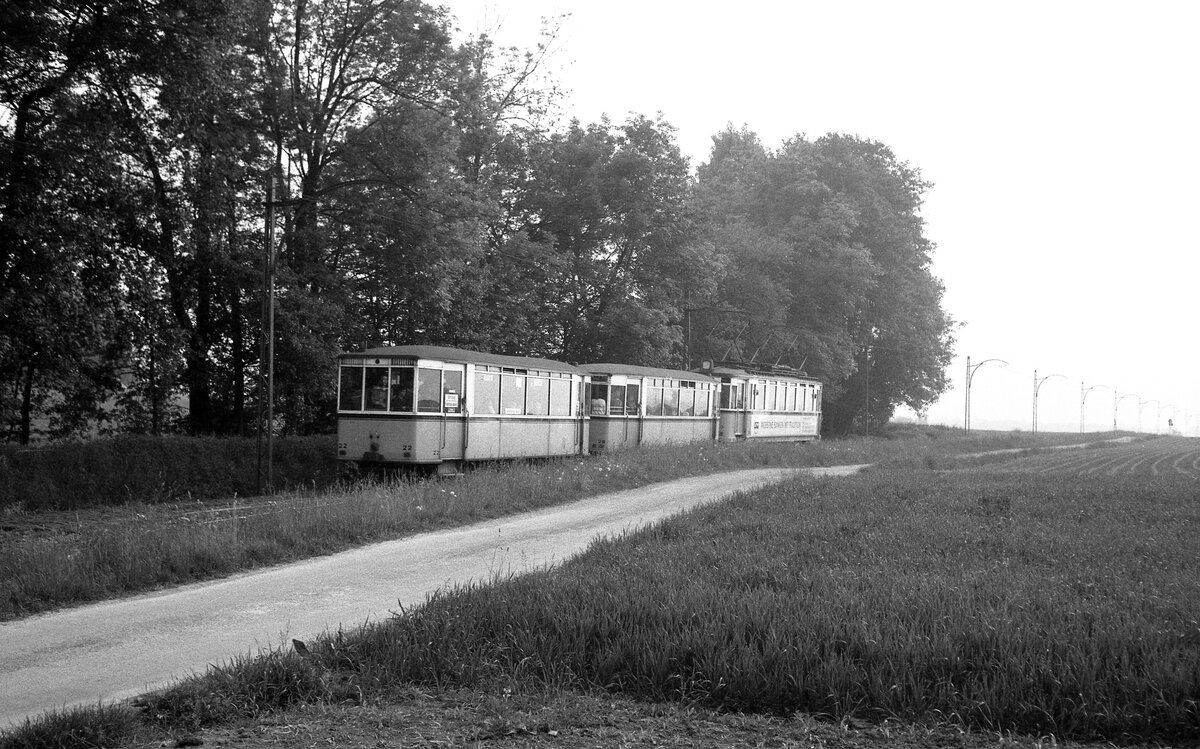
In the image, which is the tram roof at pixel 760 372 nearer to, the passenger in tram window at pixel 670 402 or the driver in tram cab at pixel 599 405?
the passenger in tram window at pixel 670 402

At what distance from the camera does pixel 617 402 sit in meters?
32.0

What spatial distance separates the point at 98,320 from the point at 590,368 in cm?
1506

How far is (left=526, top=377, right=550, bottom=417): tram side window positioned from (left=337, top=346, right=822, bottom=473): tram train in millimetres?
27

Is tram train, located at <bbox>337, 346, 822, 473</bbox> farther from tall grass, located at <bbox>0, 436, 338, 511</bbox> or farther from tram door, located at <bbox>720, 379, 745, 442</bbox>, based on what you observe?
tall grass, located at <bbox>0, 436, 338, 511</bbox>

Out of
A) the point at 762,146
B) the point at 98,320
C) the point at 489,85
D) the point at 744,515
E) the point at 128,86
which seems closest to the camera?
the point at 744,515

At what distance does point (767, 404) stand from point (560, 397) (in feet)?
51.9

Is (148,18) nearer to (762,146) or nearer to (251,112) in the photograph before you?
(251,112)

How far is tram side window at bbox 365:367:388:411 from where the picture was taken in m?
22.8

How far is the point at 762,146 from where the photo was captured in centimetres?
6825

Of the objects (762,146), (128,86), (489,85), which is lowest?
(128,86)

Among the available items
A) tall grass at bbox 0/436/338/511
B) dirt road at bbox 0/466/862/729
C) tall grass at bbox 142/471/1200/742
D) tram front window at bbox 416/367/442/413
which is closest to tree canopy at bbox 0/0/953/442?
tall grass at bbox 0/436/338/511

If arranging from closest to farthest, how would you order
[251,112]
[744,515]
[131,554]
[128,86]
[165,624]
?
[165,624] < [131,554] < [744,515] < [128,86] < [251,112]

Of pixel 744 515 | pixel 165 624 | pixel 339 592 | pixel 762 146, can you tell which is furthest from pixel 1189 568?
pixel 762 146

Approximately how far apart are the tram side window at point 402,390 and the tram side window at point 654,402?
1211 cm
